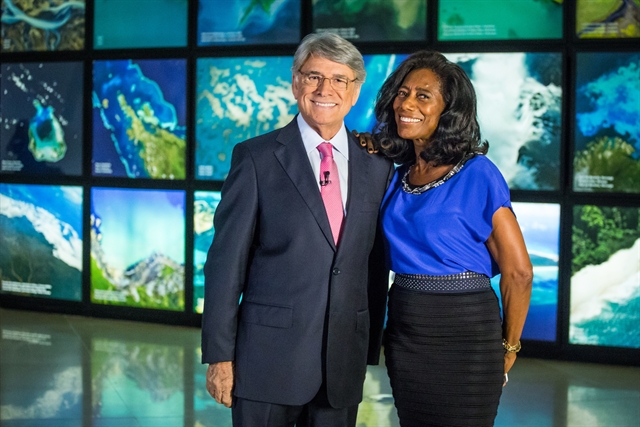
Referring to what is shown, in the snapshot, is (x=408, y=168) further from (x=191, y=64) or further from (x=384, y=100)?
(x=191, y=64)

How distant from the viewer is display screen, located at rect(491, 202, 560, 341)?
521 cm

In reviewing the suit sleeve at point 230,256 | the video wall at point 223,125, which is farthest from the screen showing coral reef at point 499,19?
the suit sleeve at point 230,256

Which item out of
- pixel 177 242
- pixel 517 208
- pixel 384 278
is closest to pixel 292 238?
pixel 384 278

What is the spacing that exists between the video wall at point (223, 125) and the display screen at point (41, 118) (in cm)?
1

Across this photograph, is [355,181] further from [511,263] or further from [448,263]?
[511,263]

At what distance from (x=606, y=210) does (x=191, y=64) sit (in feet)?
10.6

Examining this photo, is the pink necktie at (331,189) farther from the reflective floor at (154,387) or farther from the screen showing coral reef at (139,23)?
the screen showing coral reef at (139,23)

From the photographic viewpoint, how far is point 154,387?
4469 millimetres

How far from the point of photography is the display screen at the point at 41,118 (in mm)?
6207

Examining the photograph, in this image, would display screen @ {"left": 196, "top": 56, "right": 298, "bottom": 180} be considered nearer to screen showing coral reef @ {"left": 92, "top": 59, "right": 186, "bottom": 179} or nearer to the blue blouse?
screen showing coral reef @ {"left": 92, "top": 59, "right": 186, "bottom": 179}

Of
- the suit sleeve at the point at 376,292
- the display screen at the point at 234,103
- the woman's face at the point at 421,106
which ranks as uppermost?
the display screen at the point at 234,103

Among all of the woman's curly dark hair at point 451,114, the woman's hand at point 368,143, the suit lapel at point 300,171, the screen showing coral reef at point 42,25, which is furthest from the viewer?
the screen showing coral reef at point 42,25

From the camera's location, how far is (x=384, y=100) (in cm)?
247

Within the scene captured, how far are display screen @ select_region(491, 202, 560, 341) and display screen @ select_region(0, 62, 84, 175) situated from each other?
11.8 feet
